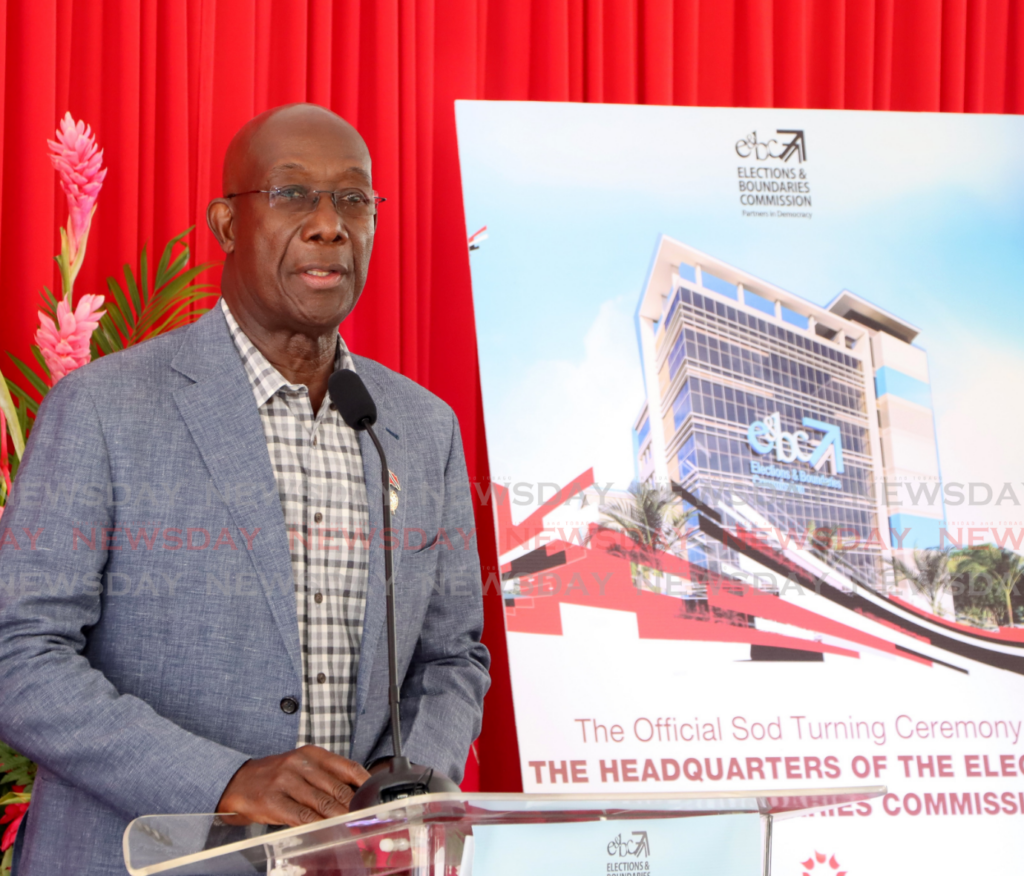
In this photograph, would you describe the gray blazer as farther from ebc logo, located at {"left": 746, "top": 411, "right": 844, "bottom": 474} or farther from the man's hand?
ebc logo, located at {"left": 746, "top": 411, "right": 844, "bottom": 474}

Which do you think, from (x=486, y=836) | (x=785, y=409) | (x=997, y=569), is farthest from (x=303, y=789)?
(x=997, y=569)

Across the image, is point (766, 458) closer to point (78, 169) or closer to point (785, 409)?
point (785, 409)

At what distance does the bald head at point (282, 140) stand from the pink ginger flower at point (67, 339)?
628mm

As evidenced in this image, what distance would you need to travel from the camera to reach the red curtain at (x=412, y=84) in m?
2.70

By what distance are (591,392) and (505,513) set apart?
0.38 meters

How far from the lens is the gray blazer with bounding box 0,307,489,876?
1315 millimetres

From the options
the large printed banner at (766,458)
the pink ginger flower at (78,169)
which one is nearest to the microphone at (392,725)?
the large printed banner at (766,458)

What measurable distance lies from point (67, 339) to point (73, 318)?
47 mm

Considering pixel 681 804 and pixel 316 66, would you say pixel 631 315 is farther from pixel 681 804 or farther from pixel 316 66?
pixel 681 804

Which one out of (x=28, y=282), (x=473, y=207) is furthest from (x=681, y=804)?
(x=28, y=282)

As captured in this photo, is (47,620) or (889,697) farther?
(889,697)

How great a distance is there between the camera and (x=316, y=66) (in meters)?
2.95

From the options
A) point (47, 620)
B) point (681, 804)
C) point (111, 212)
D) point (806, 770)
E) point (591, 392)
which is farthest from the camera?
point (111, 212)

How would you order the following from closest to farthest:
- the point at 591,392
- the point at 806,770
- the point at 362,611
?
1. the point at 362,611
2. the point at 806,770
3. the point at 591,392
